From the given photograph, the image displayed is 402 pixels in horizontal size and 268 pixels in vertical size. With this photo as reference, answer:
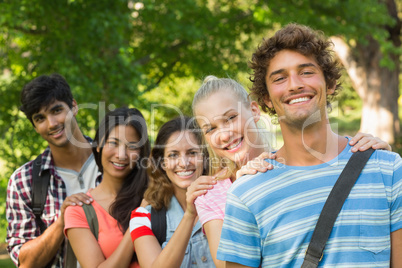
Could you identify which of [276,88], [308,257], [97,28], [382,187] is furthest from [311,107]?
[97,28]

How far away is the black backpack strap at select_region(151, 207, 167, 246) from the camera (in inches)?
122

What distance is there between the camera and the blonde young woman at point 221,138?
2611 millimetres

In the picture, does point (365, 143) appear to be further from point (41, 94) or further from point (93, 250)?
point (41, 94)

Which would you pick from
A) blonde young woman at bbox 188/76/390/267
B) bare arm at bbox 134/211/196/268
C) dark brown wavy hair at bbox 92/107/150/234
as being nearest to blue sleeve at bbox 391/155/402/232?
blonde young woman at bbox 188/76/390/267

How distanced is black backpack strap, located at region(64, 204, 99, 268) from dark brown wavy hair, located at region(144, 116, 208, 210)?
1.36 feet

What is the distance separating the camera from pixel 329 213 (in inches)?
78.0

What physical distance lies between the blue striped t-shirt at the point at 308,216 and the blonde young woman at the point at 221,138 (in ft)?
1.50

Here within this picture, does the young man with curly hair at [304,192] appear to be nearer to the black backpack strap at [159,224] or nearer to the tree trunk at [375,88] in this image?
the black backpack strap at [159,224]

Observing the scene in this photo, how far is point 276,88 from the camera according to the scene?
228 cm

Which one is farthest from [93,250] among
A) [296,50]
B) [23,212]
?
[296,50]

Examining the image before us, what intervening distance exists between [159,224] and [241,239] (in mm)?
1161

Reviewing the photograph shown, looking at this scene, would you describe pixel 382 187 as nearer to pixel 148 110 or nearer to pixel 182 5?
pixel 148 110

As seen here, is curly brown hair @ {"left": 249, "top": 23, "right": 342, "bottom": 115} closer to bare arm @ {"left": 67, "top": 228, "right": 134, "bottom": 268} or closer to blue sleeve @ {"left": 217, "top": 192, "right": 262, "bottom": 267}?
blue sleeve @ {"left": 217, "top": 192, "right": 262, "bottom": 267}

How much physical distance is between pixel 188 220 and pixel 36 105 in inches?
88.6
